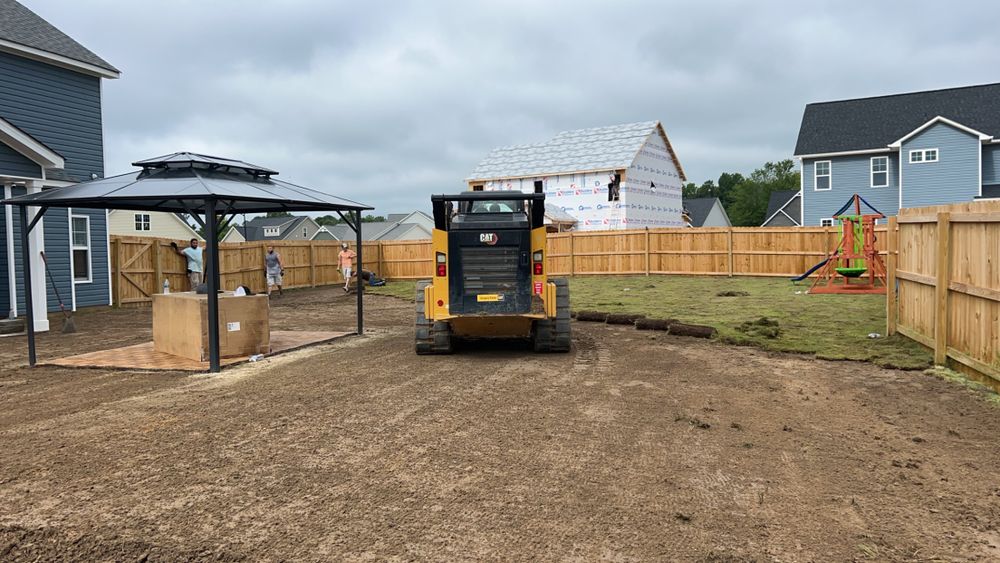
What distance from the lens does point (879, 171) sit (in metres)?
32.6

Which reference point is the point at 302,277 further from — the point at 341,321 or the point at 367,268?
the point at 341,321

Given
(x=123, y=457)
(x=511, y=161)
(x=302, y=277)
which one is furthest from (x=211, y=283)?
(x=511, y=161)

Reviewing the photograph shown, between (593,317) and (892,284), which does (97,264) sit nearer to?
(593,317)

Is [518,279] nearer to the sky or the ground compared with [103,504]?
nearer to the sky

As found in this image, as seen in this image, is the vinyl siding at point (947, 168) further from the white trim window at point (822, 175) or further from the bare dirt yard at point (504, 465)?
the bare dirt yard at point (504, 465)

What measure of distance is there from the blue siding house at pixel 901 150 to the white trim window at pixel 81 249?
30486mm

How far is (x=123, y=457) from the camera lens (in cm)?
545

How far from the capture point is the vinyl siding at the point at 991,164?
30275 mm

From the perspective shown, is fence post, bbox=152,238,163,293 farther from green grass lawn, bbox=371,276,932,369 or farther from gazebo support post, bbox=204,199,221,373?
gazebo support post, bbox=204,199,221,373

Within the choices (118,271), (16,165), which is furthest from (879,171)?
(16,165)

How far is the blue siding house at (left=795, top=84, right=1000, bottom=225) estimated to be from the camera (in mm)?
30234

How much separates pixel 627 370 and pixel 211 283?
558 cm

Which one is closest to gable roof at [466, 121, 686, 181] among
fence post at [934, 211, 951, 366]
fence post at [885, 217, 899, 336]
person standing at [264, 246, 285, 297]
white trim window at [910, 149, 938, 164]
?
white trim window at [910, 149, 938, 164]

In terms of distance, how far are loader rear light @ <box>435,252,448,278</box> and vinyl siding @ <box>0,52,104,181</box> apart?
11235 millimetres
